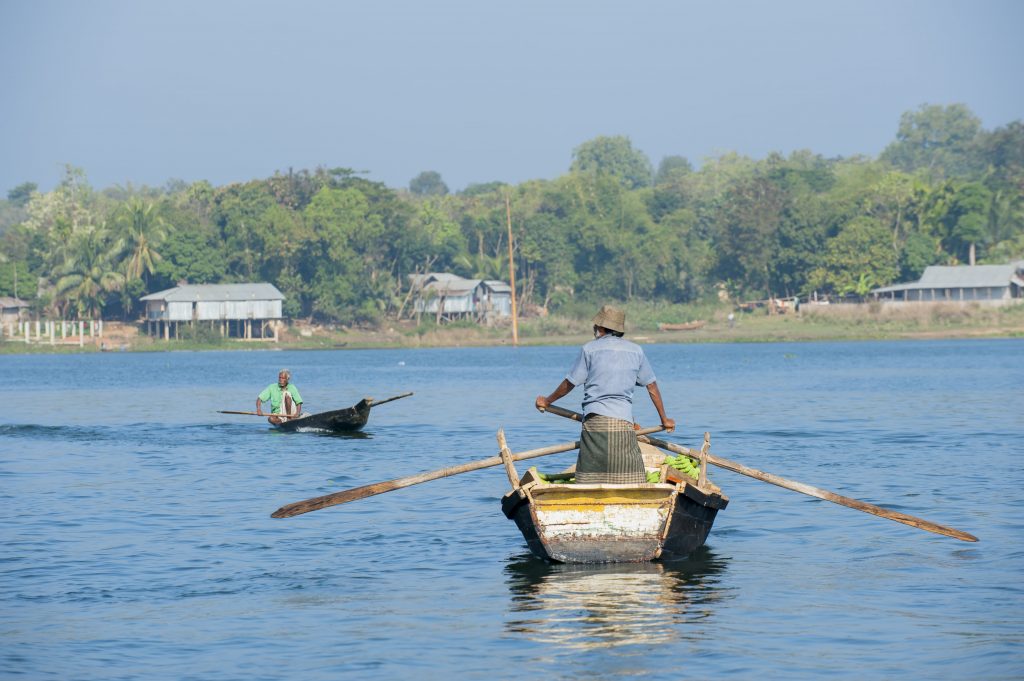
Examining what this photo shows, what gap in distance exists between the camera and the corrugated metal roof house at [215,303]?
10344 centimetres

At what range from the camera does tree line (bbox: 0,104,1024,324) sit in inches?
4028

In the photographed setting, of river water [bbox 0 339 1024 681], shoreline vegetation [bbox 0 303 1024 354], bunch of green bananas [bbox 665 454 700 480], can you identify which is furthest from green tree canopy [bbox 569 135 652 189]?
bunch of green bananas [bbox 665 454 700 480]

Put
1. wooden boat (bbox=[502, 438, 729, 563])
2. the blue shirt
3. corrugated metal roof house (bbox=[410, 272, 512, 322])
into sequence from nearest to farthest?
the blue shirt
wooden boat (bbox=[502, 438, 729, 563])
corrugated metal roof house (bbox=[410, 272, 512, 322])

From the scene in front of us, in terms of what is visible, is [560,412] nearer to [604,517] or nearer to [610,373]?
[610,373]

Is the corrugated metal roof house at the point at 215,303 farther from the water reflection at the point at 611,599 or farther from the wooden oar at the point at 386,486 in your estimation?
the water reflection at the point at 611,599

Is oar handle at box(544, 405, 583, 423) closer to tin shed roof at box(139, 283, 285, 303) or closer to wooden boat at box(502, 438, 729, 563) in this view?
wooden boat at box(502, 438, 729, 563)

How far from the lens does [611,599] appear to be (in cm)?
1315

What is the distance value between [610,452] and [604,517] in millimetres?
667

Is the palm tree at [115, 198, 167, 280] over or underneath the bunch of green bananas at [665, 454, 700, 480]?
over

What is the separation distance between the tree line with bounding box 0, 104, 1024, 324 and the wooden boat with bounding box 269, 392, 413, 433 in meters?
74.2

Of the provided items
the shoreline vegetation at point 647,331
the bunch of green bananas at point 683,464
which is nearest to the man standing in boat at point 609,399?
the bunch of green bananas at point 683,464

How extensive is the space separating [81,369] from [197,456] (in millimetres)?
51086

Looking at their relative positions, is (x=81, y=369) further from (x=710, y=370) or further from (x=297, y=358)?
(x=710, y=370)

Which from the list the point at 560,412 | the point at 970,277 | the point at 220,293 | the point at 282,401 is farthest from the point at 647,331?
the point at 560,412
